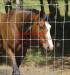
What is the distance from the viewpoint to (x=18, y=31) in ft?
21.1

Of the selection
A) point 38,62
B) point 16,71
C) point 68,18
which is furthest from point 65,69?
point 68,18

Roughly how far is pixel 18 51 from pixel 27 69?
1.26 metres

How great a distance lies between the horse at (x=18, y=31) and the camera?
245 inches

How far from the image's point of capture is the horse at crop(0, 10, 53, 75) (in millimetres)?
6236

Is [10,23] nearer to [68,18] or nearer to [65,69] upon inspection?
[65,69]

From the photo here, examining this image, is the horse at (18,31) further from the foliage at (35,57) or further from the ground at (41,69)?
the foliage at (35,57)

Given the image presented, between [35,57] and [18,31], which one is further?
[35,57]

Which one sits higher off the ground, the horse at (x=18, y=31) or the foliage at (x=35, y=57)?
the horse at (x=18, y=31)

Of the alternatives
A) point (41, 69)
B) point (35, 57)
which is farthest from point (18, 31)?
point (35, 57)

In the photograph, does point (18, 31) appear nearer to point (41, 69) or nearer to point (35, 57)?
point (41, 69)

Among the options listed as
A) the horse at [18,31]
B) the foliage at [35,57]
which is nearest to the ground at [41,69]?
the foliage at [35,57]

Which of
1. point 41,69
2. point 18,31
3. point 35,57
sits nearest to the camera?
point 18,31

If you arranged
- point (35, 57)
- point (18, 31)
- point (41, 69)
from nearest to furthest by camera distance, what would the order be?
1. point (18, 31)
2. point (41, 69)
3. point (35, 57)

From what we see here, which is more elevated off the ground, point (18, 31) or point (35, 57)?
point (18, 31)
